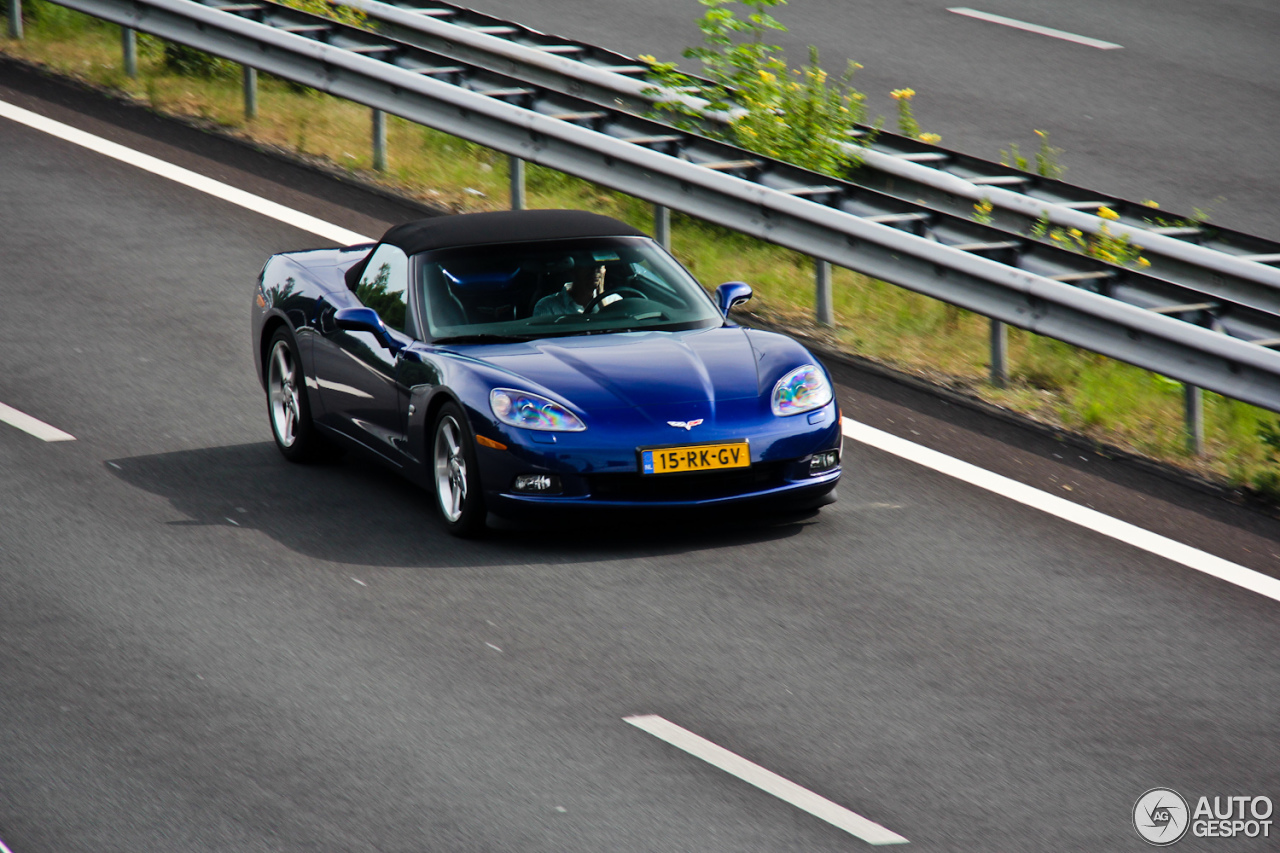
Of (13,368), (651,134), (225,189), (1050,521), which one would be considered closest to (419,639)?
(1050,521)

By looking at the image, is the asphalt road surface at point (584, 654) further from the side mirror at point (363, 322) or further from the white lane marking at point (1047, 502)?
the side mirror at point (363, 322)

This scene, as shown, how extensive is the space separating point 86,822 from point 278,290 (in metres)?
5.13

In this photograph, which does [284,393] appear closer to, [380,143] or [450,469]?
[450,469]

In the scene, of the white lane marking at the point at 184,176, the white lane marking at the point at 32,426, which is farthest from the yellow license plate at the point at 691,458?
the white lane marking at the point at 184,176

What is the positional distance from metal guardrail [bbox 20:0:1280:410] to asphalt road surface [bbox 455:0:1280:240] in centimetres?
371

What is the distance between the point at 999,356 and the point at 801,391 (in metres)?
2.86

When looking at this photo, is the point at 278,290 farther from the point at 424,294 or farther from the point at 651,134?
the point at 651,134

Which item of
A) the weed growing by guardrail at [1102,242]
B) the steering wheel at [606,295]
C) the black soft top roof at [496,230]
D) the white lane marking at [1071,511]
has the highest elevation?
the black soft top roof at [496,230]

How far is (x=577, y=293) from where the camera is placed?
975 cm

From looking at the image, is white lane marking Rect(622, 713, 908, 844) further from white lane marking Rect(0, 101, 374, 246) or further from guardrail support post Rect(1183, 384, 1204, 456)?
white lane marking Rect(0, 101, 374, 246)

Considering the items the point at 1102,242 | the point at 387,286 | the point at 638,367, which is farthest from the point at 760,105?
the point at 638,367

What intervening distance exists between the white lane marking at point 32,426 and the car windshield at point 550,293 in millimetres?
2270

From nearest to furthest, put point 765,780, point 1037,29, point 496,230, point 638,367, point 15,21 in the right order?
point 765,780 → point 638,367 → point 496,230 → point 15,21 → point 1037,29

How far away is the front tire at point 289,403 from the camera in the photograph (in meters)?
10.3
